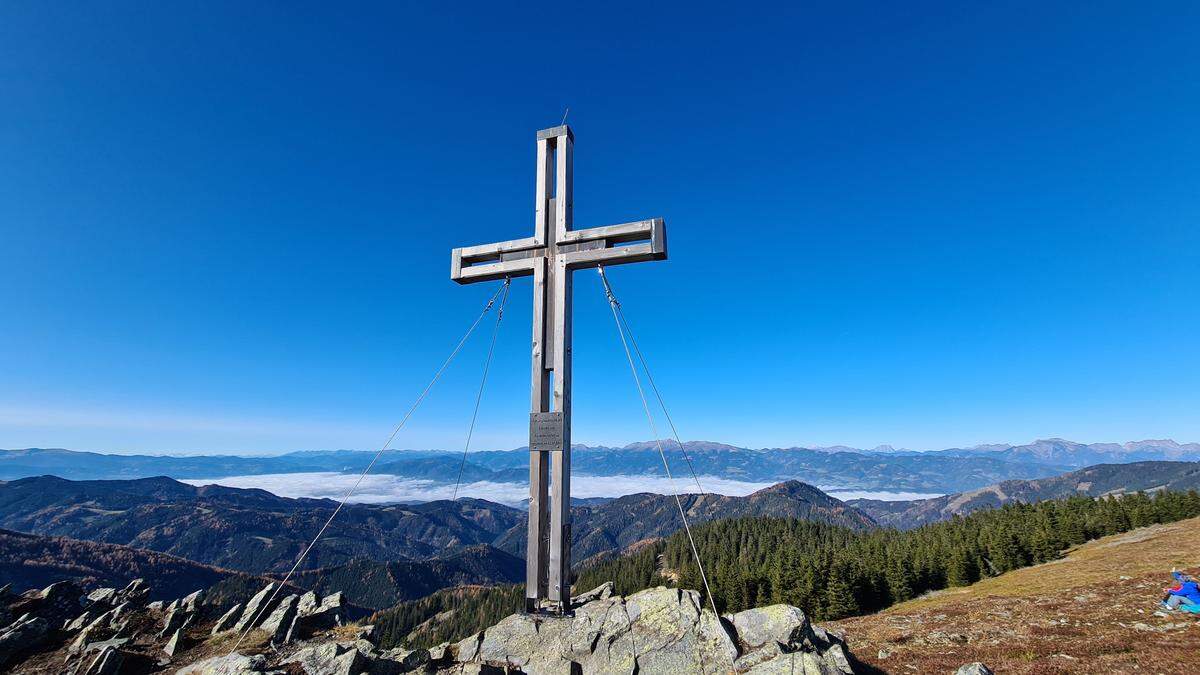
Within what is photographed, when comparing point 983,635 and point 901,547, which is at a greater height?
point 983,635

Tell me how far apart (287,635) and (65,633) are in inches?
286

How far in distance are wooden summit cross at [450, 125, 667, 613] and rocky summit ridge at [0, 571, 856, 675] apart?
1.04 meters

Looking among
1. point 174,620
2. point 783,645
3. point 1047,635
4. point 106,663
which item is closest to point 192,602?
point 174,620

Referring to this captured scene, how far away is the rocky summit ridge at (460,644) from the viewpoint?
9.27 meters

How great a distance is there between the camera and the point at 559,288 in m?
11.0

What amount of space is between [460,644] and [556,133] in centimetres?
1233

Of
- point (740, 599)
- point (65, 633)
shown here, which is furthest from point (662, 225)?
point (740, 599)

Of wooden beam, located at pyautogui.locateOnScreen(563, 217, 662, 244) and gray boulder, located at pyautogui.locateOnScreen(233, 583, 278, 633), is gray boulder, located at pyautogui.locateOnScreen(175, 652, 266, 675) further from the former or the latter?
wooden beam, located at pyautogui.locateOnScreen(563, 217, 662, 244)

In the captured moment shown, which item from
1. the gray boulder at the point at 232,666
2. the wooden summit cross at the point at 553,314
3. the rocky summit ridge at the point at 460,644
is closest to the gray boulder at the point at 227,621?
the rocky summit ridge at the point at 460,644

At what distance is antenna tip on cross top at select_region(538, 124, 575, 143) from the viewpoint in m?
11.5

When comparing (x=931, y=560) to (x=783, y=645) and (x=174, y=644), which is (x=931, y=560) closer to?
(x=783, y=645)

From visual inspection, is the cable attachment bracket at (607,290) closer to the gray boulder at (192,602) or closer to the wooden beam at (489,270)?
the wooden beam at (489,270)

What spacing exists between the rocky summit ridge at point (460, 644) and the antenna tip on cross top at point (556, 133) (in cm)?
1086

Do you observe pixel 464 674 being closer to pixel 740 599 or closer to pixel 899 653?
pixel 899 653
